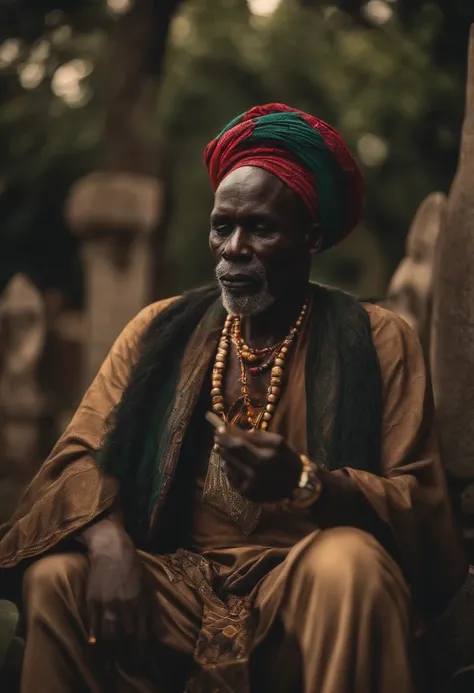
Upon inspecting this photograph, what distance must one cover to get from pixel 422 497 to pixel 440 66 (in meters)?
9.17

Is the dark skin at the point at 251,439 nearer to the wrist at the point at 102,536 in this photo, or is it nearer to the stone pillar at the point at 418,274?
the wrist at the point at 102,536

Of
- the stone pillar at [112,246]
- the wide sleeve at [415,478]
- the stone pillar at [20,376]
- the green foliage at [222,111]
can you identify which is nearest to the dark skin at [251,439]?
the wide sleeve at [415,478]

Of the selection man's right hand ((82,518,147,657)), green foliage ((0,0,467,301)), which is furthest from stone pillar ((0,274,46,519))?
man's right hand ((82,518,147,657))

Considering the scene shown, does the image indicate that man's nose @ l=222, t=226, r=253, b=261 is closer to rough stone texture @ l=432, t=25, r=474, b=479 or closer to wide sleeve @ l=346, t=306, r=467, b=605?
wide sleeve @ l=346, t=306, r=467, b=605

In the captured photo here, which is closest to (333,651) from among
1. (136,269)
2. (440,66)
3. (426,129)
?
(136,269)

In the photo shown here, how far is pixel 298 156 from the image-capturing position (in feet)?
12.0

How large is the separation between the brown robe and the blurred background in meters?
5.01

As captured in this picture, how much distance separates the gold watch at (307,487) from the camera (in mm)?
3090

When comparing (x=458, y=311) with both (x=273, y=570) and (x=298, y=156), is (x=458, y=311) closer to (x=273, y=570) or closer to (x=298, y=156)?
(x=298, y=156)

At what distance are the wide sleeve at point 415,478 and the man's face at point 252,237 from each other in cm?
44

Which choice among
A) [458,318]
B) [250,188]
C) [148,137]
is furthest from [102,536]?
[148,137]

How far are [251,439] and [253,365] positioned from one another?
30.4 inches

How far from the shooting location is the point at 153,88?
12047 mm

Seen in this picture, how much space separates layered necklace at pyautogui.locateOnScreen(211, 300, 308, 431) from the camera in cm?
365
